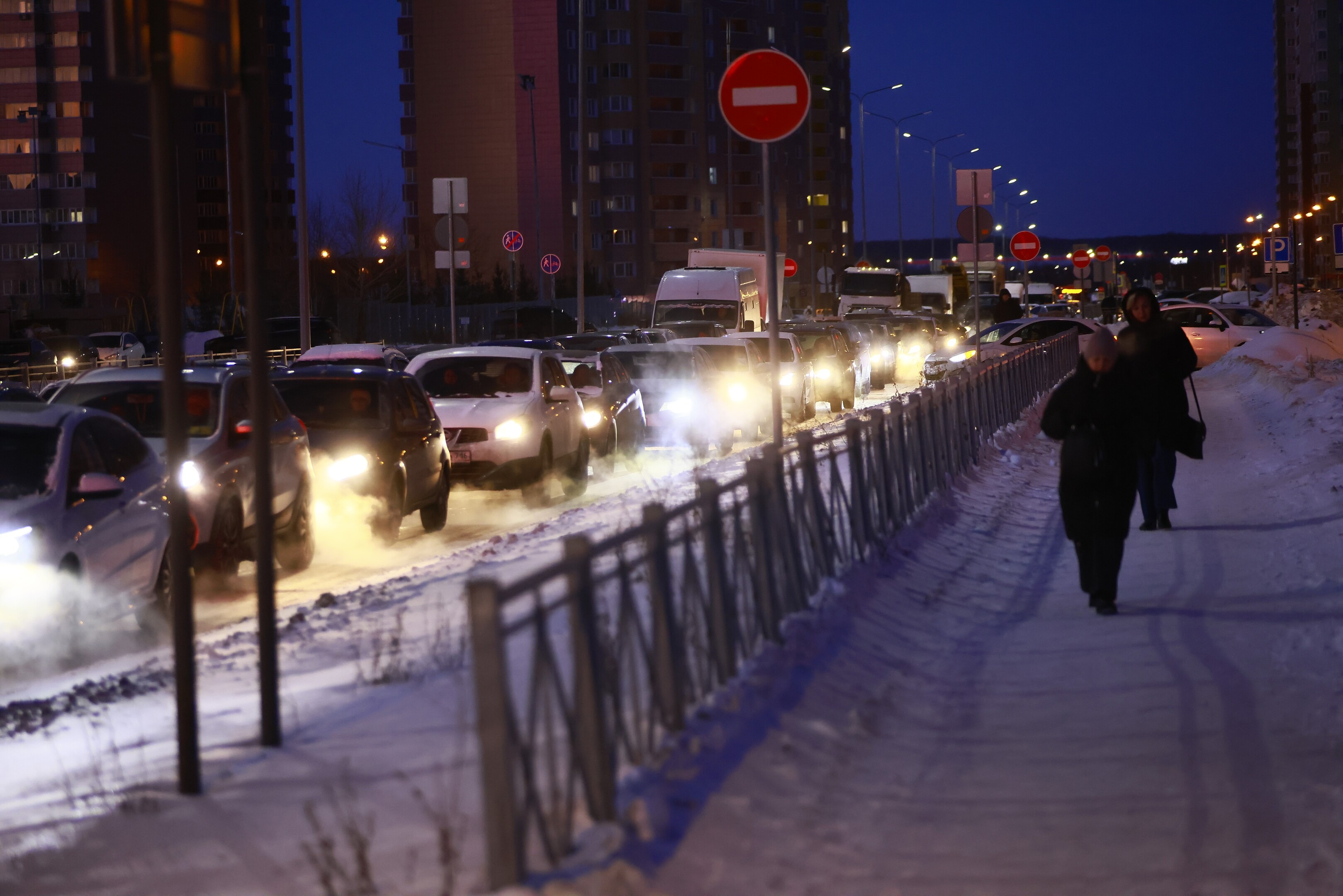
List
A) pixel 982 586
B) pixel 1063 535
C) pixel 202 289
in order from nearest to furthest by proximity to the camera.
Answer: pixel 982 586
pixel 1063 535
pixel 202 289

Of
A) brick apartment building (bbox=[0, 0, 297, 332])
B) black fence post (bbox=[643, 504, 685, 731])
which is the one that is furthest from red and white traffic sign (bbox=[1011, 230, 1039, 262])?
brick apartment building (bbox=[0, 0, 297, 332])

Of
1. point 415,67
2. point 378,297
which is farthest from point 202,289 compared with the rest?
point 415,67

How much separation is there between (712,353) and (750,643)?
1935 centimetres

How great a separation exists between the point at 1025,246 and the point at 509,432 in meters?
17.7

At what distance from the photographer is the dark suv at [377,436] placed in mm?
14750

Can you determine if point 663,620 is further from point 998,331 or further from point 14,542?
point 998,331

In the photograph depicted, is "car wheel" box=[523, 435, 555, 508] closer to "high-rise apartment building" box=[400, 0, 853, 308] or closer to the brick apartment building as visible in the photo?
"high-rise apartment building" box=[400, 0, 853, 308]

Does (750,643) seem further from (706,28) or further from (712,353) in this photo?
(706,28)

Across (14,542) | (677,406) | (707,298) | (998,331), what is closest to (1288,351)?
(998,331)

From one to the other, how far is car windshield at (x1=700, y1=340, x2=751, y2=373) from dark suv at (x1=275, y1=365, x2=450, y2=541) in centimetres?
1045

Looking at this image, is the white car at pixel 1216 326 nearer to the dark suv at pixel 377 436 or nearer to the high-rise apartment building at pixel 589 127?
the dark suv at pixel 377 436

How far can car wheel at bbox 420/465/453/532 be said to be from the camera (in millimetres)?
16359

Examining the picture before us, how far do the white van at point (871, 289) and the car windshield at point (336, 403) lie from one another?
44.8m

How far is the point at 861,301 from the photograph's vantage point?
60.3m
